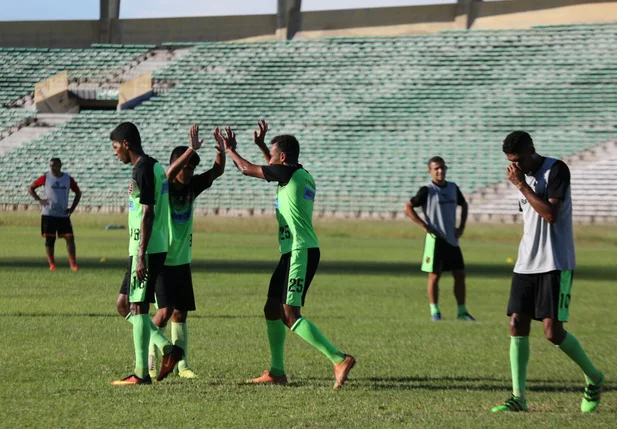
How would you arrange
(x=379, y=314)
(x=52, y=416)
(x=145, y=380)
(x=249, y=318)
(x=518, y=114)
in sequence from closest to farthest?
1. (x=52, y=416)
2. (x=145, y=380)
3. (x=249, y=318)
4. (x=379, y=314)
5. (x=518, y=114)

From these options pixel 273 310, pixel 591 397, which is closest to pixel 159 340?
pixel 273 310

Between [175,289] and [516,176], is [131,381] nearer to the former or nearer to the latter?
[175,289]

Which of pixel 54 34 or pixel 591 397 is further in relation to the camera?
pixel 54 34

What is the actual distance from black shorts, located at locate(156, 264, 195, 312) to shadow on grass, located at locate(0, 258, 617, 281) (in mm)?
10697

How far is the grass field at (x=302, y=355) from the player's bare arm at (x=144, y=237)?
0.83 m

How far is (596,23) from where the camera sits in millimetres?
43656

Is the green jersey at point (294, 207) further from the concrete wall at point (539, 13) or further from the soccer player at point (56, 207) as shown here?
the concrete wall at point (539, 13)

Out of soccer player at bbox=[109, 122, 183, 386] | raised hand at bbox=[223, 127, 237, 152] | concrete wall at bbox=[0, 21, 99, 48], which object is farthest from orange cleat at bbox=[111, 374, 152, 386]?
concrete wall at bbox=[0, 21, 99, 48]

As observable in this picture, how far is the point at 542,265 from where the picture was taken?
22.1ft

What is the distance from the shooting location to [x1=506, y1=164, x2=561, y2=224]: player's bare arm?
21.3 feet

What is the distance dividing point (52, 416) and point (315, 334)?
2127 millimetres

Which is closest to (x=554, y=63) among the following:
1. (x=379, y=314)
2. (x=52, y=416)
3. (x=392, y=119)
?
(x=392, y=119)

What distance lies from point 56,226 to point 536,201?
13512mm

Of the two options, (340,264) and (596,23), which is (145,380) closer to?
(340,264)
